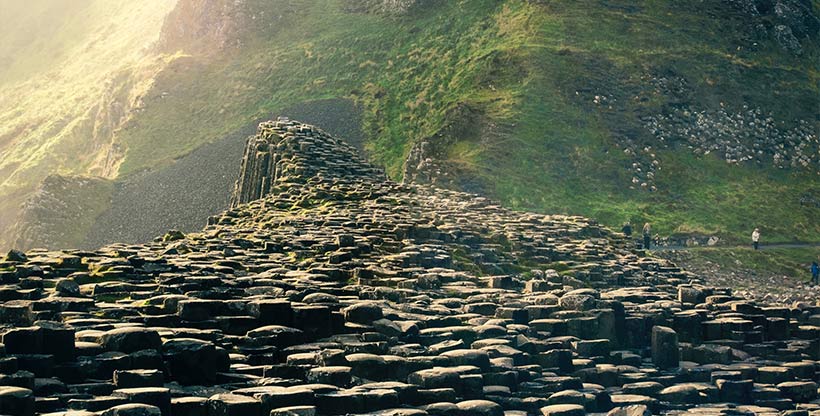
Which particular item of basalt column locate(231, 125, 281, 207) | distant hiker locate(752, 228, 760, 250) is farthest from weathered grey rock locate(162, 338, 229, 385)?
distant hiker locate(752, 228, 760, 250)

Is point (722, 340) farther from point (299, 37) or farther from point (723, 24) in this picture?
point (299, 37)

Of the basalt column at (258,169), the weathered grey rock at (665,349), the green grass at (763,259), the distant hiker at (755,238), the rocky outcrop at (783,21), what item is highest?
the rocky outcrop at (783,21)

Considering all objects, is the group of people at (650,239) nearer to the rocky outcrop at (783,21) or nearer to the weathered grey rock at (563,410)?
the rocky outcrop at (783,21)

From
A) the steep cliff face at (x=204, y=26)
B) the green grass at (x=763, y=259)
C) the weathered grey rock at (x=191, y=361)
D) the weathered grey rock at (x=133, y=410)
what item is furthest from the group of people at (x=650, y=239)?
the steep cliff face at (x=204, y=26)

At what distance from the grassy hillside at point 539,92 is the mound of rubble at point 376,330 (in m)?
40.3

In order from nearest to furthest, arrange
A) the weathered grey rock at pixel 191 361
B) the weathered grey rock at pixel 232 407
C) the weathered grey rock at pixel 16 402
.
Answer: the weathered grey rock at pixel 16 402, the weathered grey rock at pixel 232 407, the weathered grey rock at pixel 191 361

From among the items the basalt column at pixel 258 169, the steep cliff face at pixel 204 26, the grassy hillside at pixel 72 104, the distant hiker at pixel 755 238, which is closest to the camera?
the basalt column at pixel 258 169

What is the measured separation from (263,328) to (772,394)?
12120mm

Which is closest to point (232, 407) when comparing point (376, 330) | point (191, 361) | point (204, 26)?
point (191, 361)

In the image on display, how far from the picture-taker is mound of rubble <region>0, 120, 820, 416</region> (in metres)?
18.7

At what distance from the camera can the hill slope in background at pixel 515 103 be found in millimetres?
86812

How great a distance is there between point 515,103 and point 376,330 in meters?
70.0

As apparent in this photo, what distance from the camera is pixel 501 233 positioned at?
45.7 meters

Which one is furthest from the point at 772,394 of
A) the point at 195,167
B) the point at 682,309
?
the point at 195,167
